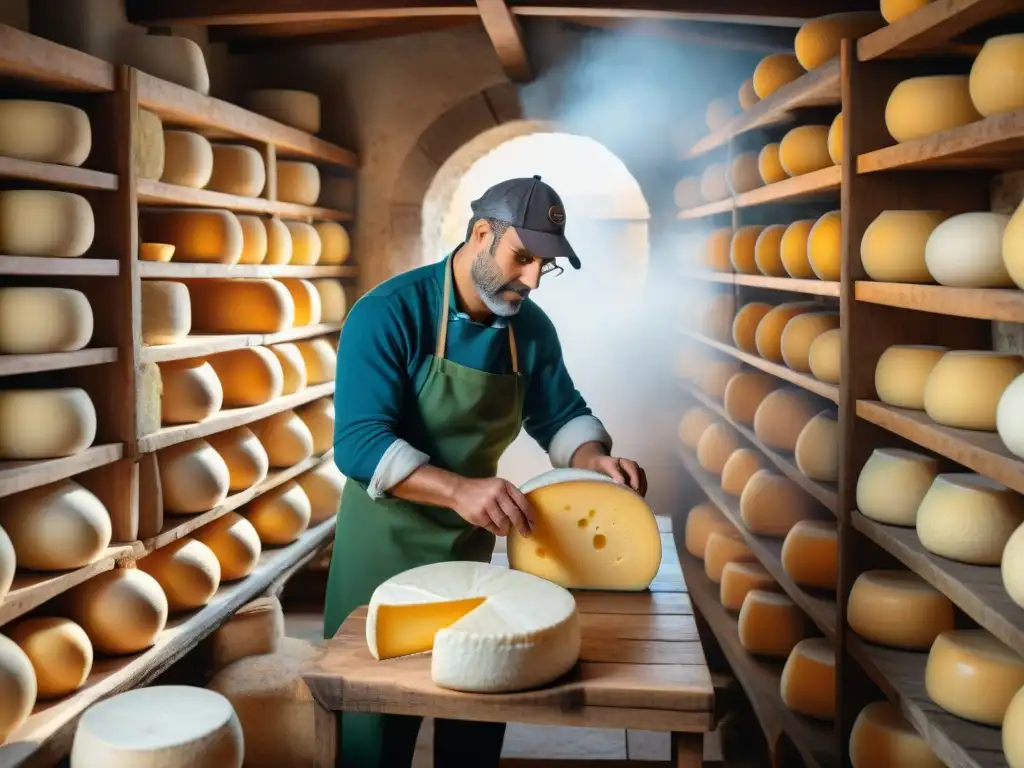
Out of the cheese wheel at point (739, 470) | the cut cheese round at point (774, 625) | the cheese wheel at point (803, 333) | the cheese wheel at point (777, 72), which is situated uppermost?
the cheese wheel at point (777, 72)

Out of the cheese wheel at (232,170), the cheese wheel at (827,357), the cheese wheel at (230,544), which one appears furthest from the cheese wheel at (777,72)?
the cheese wheel at (230,544)

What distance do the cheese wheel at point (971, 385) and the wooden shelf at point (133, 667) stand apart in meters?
2.08

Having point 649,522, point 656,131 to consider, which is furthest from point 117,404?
point 656,131

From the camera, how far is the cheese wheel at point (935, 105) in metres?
2.36

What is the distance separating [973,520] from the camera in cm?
216

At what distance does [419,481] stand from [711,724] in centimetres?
78

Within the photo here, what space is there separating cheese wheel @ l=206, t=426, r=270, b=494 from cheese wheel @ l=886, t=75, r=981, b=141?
242 centimetres

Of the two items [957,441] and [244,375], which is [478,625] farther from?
[244,375]

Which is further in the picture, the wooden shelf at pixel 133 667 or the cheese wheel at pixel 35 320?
the cheese wheel at pixel 35 320

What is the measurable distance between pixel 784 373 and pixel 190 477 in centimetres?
184

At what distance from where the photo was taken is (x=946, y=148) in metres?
2.12

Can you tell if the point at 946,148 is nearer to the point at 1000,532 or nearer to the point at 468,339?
the point at 1000,532

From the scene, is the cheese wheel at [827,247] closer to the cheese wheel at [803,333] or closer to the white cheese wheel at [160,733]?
the cheese wheel at [803,333]

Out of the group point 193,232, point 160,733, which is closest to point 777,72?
point 193,232
